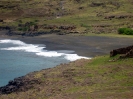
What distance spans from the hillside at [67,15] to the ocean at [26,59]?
72.4ft

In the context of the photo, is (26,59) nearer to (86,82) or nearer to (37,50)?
(37,50)

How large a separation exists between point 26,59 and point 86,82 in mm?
23475

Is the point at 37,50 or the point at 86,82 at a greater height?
the point at 86,82

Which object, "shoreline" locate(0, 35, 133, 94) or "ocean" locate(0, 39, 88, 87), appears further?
"shoreline" locate(0, 35, 133, 94)

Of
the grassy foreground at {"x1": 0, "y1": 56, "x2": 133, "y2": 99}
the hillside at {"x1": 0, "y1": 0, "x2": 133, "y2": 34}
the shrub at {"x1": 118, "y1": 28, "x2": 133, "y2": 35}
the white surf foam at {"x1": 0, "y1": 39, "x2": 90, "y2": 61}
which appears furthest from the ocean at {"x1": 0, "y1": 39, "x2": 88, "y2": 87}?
the hillside at {"x1": 0, "y1": 0, "x2": 133, "y2": 34}

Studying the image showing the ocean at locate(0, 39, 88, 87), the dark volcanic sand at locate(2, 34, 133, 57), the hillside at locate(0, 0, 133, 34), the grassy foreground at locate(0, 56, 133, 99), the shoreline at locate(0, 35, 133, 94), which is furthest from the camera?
the hillside at locate(0, 0, 133, 34)

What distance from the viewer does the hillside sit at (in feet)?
312

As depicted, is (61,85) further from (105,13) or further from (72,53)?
(105,13)

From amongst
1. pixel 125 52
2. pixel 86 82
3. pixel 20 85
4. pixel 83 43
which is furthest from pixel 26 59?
pixel 86 82

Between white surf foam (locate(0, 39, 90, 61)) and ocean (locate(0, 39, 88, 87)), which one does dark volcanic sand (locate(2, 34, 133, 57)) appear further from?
ocean (locate(0, 39, 88, 87))

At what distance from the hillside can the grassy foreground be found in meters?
46.1

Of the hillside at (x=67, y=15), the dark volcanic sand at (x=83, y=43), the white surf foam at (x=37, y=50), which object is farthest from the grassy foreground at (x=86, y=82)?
the hillside at (x=67, y=15)

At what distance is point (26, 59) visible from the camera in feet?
193

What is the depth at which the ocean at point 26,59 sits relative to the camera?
49209mm
